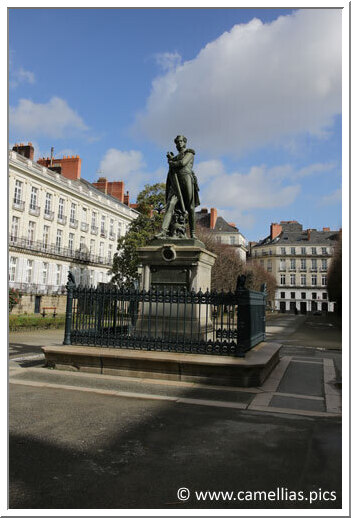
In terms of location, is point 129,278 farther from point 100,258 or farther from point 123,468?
point 123,468

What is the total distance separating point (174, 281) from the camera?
8.92m

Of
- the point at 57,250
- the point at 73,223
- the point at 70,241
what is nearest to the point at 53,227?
the point at 57,250

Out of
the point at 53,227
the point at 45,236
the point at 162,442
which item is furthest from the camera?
the point at 53,227

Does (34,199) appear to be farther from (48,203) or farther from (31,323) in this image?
(31,323)

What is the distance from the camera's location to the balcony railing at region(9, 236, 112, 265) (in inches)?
1660

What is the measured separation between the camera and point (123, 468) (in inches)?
144

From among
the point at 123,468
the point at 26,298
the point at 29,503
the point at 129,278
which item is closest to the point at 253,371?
the point at 123,468

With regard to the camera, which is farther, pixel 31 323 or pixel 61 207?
pixel 61 207

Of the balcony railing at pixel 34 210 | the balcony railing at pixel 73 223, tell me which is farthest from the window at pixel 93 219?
the balcony railing at pixel 34 210

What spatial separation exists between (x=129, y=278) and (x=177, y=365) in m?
29.6

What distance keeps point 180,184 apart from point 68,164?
4858 cm

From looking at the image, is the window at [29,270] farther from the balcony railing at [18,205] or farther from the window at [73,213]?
the window at [73,213]

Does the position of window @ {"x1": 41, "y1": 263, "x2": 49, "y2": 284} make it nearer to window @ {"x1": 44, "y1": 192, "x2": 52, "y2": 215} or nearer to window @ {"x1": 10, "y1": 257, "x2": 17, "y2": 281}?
window @ {"x1": 10, "y1": 257, "x2": 17, "y2": 281}

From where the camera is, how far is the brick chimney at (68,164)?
54.2m
